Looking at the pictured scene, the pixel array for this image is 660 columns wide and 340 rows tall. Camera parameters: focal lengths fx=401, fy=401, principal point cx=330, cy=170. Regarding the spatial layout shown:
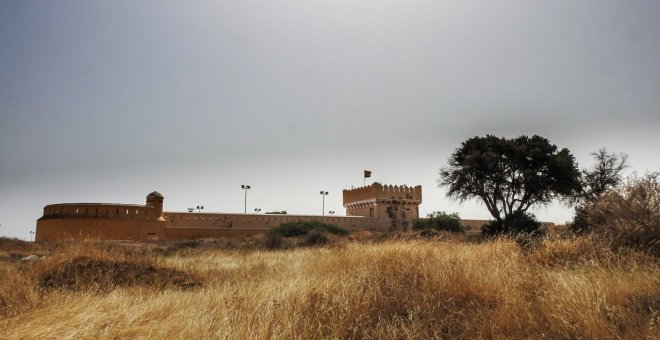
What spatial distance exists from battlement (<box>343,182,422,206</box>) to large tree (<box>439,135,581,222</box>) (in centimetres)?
1185

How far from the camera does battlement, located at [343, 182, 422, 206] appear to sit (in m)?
40.4

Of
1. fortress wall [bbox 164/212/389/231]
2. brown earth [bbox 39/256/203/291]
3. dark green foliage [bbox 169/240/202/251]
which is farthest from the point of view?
fortress wall [bbox 164/212/389/231]

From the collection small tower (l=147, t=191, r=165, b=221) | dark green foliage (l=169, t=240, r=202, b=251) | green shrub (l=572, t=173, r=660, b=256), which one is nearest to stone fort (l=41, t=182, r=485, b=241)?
small tower (l=147, t=191, r=165, b=221)

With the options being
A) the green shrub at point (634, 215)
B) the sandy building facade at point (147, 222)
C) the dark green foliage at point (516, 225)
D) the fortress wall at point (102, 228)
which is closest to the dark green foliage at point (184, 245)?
the sandy building facade at point (147, 222)

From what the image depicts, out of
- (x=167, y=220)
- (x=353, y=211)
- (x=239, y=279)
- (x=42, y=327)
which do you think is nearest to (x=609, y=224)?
(x=239, y=279)

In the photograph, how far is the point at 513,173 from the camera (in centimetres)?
2783

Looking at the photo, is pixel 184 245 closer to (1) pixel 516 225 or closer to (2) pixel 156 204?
(2) pixel 156 204

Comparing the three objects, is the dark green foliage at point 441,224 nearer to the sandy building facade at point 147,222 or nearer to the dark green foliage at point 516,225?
the sandy building facade at point 147,222

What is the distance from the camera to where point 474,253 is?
7977mm

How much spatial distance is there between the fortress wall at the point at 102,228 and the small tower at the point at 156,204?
0.54 metres

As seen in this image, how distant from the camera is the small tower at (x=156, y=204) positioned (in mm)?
26547

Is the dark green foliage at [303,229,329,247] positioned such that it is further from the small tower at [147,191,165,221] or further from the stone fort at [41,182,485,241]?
the small tower at [147,191,165,221]

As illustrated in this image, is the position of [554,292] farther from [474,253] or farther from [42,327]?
[42,327]

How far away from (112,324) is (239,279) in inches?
121
